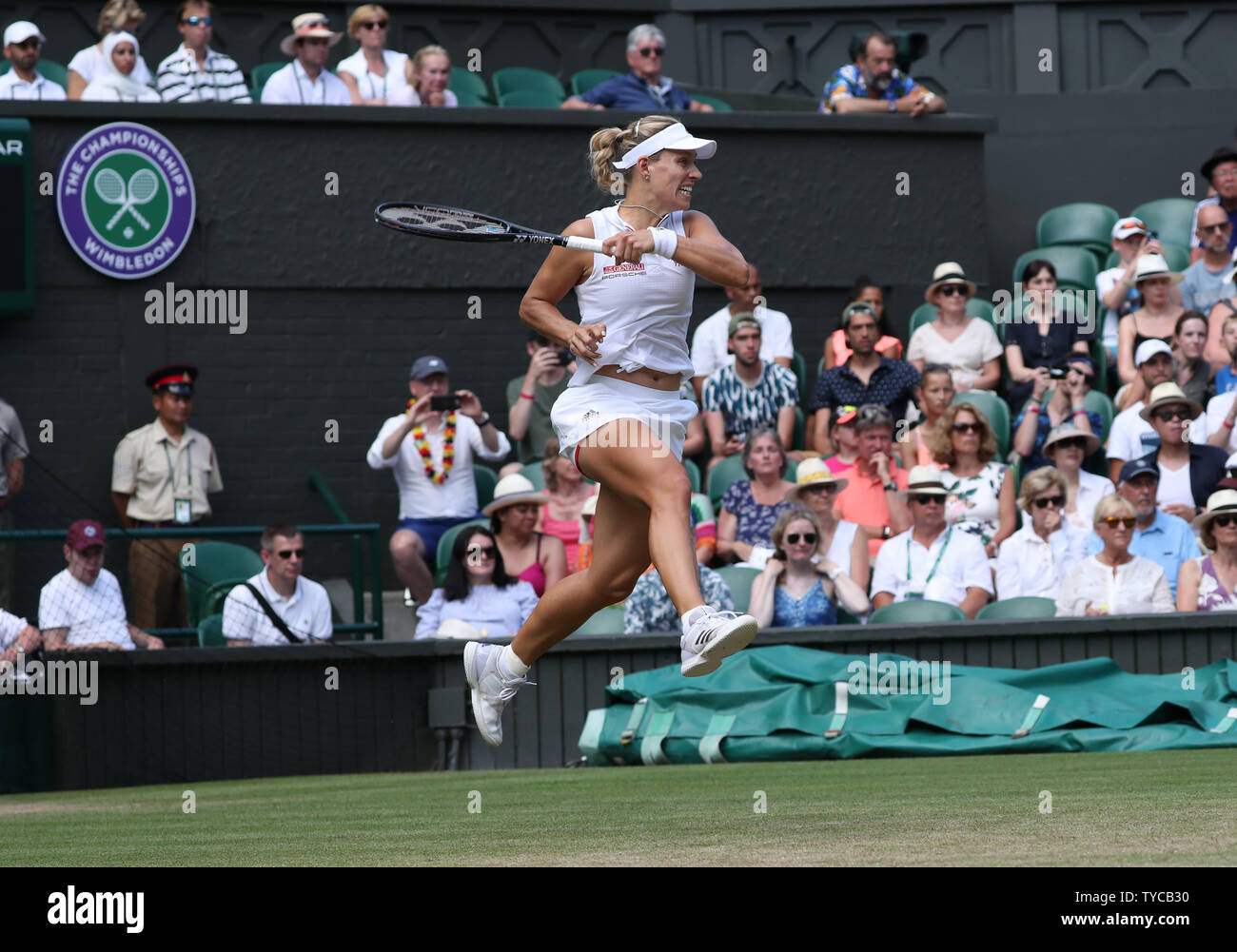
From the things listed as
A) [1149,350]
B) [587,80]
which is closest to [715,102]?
[587,80]

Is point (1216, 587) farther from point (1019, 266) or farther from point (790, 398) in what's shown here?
point (1019, 266)

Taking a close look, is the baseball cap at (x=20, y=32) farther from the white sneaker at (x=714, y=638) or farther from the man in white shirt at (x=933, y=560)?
the white sneaker at (x=714, y=638)

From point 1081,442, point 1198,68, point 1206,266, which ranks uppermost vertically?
point 1198,68

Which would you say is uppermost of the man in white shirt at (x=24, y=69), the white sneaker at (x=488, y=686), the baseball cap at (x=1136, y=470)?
the man in white shirt at (x=24, y=69)

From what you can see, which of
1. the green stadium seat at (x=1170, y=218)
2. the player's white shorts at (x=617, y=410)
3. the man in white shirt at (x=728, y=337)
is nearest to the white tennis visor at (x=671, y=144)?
the player's white shorts at (x=617, y=410)

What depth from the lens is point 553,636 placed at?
6.45 metres

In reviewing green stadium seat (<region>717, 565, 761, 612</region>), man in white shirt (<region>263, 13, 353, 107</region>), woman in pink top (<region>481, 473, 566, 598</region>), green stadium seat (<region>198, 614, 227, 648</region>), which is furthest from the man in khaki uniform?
green stadium seat (<region>717, 565, 761, 612</region>)

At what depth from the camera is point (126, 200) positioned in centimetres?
1252

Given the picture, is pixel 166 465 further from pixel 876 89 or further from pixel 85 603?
pixel 876 89

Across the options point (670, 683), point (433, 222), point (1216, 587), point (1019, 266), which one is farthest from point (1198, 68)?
point (433, 222)

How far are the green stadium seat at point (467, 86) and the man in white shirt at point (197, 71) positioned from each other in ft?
7.27

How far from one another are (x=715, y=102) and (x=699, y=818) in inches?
377

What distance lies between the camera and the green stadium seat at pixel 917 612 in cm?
1010

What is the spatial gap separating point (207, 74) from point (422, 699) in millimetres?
4916
